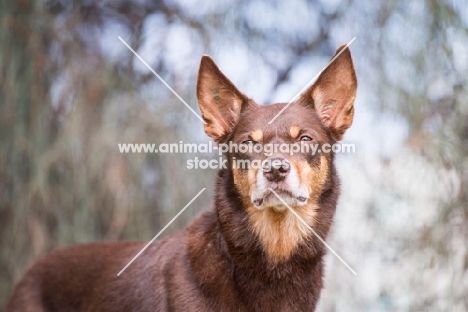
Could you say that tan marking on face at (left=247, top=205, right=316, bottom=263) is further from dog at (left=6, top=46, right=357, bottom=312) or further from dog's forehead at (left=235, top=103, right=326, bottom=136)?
dog's forehead at (left=235, top=103, right=326, bottom=136)

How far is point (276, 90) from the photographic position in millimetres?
6719

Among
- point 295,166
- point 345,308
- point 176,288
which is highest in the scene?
point 295,166

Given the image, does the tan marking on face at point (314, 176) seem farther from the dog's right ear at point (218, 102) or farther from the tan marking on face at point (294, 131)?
the dog's right ear at point (218, 102)

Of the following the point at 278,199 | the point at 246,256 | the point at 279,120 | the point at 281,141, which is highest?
the point at 279,120

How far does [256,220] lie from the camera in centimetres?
349

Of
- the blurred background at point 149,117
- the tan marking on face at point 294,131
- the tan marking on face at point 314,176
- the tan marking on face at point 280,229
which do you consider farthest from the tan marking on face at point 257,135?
the blurred background at point 149,117

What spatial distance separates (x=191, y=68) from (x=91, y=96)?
1111 millimetres

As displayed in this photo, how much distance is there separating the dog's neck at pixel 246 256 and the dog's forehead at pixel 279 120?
0.31 m

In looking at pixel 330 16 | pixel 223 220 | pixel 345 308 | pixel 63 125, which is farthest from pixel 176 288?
pixel 330 16

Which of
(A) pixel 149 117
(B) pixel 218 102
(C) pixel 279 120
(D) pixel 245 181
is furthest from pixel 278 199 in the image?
(A) pixel 149 117

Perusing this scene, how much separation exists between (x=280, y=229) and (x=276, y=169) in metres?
0.43

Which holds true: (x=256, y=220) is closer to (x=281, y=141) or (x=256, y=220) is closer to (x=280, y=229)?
(x=280, y=229)

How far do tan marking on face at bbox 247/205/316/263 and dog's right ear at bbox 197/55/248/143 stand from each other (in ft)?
1.98

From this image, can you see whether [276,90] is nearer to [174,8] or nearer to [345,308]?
[174,8]
